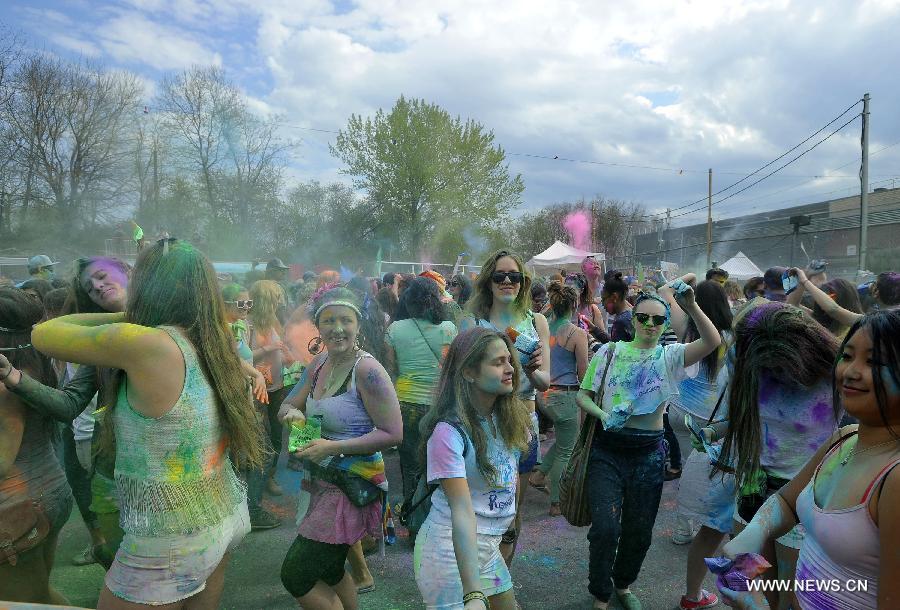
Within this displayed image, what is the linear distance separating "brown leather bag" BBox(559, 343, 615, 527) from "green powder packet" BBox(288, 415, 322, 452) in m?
1.52

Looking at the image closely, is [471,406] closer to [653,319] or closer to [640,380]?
[640,380]

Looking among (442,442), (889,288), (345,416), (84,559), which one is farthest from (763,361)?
(84,559)

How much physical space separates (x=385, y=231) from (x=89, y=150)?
1562 cm

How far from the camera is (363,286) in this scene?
706cm

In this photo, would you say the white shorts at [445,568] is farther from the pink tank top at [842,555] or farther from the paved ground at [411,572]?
the paved ground at [411,572]

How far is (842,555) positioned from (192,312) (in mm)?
2154

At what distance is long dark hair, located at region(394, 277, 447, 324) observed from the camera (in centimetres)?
438

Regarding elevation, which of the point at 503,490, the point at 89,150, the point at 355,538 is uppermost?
the point at 89,150

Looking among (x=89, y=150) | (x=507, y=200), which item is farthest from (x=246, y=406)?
(x=507, y=200)

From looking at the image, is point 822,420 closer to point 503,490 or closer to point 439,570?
point 503,490

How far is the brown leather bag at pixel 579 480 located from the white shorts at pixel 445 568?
44.4 inches

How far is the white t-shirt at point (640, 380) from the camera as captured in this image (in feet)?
10.2

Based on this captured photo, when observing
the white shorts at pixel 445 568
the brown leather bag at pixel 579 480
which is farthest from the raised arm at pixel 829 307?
the white shorts at pixel 445 568

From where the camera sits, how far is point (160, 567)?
6.06ft
